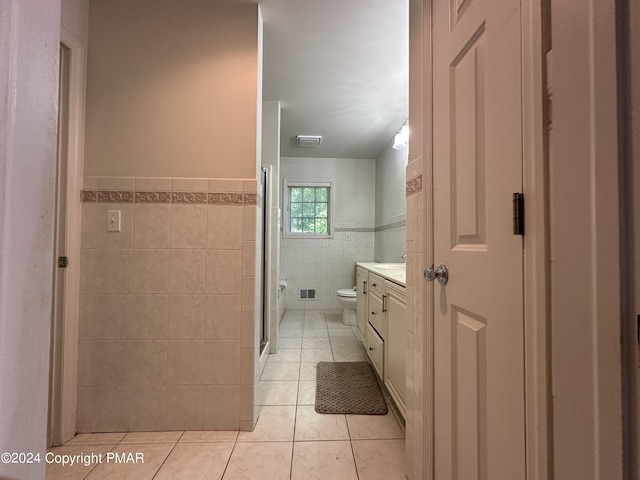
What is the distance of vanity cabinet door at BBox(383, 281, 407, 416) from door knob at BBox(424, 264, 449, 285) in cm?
42

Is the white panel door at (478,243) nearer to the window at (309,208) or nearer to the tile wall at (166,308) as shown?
the tile wall at (166,308)

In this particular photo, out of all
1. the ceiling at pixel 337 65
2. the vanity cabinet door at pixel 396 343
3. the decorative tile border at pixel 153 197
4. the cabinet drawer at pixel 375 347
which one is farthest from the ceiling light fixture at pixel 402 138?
the decorative tile border at pixel 153 197

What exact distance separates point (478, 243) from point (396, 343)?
3.08 feet

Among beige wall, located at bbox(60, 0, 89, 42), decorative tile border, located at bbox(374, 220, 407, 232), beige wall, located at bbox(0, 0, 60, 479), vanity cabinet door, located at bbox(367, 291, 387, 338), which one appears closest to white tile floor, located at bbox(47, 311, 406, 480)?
vanity cabinet door, located at bbox(367, 291, 387, 338)

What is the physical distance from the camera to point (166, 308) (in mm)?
1471

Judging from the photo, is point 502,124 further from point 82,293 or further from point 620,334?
point 82,293

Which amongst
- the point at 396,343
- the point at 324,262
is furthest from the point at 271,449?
the point at 324,262

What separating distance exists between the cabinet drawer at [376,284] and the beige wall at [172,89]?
43.2 inches

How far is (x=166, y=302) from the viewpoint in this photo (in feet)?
4.83

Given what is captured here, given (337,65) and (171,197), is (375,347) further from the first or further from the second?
(337,65)

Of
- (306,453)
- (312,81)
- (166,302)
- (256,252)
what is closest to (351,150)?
(312,81)

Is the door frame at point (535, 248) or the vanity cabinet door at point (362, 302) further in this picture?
the vanity cabinet door at point (362, 302)

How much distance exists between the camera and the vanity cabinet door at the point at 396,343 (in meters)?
1.40

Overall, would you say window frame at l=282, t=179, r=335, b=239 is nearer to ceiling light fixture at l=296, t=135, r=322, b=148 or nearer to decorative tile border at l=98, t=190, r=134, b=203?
ceiling light fixture at l=296, t=135, r=322, b=148
